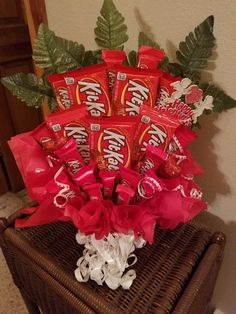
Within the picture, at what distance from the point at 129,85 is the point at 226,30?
21cm

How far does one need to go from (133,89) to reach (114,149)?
115mm

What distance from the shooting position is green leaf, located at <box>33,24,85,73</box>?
1.73 feet

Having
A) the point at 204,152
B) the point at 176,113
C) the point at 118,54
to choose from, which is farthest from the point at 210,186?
the point at 118,54

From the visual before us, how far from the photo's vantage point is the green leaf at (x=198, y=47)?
1.58 ft

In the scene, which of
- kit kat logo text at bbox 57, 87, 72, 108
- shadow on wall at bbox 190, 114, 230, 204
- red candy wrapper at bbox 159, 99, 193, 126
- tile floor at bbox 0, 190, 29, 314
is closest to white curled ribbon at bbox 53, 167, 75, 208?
kit kat logo text at bbox 57, 87, 72, 108

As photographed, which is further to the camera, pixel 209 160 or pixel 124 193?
pixel 209 160

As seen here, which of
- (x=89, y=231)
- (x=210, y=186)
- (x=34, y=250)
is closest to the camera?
(x=89, y=231)

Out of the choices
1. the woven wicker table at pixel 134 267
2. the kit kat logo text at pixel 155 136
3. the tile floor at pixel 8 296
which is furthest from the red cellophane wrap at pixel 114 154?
the tile floor at pixel 8 296

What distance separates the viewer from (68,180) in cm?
50

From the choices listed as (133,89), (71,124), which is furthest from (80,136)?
(133,89)

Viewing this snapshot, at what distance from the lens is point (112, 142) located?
1.57ft

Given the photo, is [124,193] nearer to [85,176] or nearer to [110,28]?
[85,176]

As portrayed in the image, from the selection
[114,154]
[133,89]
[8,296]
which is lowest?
[8,296]

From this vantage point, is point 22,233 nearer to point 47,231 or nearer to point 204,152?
point 47,231
